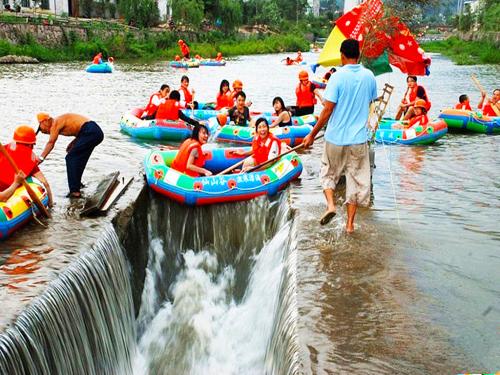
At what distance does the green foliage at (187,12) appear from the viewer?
6688cm

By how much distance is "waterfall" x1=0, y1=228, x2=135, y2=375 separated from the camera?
546cm

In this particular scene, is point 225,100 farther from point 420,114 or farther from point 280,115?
point 420,114

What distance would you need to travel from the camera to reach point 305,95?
1581 centimetres

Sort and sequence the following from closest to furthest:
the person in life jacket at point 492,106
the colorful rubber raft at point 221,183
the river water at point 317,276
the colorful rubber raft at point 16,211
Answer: the river water at point 317,276 → the colorful rubber raft at point 16,211 → the colorful rubber raft at point 221,183 → the person in life jacket at point 492,106

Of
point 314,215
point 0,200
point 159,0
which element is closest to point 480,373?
point 314,215

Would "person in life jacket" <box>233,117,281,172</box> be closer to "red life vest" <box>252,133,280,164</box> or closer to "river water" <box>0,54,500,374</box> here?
"red life vest" <box>252,133,280,164</box>

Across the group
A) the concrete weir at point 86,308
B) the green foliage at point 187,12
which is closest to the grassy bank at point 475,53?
the green foliage at point 187,12

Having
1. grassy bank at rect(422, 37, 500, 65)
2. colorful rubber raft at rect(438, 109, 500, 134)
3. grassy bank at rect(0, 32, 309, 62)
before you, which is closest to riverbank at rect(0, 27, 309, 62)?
grassy bank at rect(0, 32, 309, 62)

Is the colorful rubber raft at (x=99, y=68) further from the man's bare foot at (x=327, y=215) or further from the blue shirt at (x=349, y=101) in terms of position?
the man's bare foot at (x=327, y=215)

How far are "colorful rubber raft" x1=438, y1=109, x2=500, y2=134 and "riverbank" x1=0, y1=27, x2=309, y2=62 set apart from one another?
112ft

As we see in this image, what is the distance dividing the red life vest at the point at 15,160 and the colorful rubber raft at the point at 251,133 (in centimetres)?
657

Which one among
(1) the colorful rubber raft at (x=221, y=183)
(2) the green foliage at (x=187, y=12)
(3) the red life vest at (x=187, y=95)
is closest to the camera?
(1) the colorful rubber raft at (x=221, y=183)

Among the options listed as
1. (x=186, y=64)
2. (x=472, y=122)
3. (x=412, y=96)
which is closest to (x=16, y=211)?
(x=412, y=96)

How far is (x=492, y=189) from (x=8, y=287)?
8111mm
